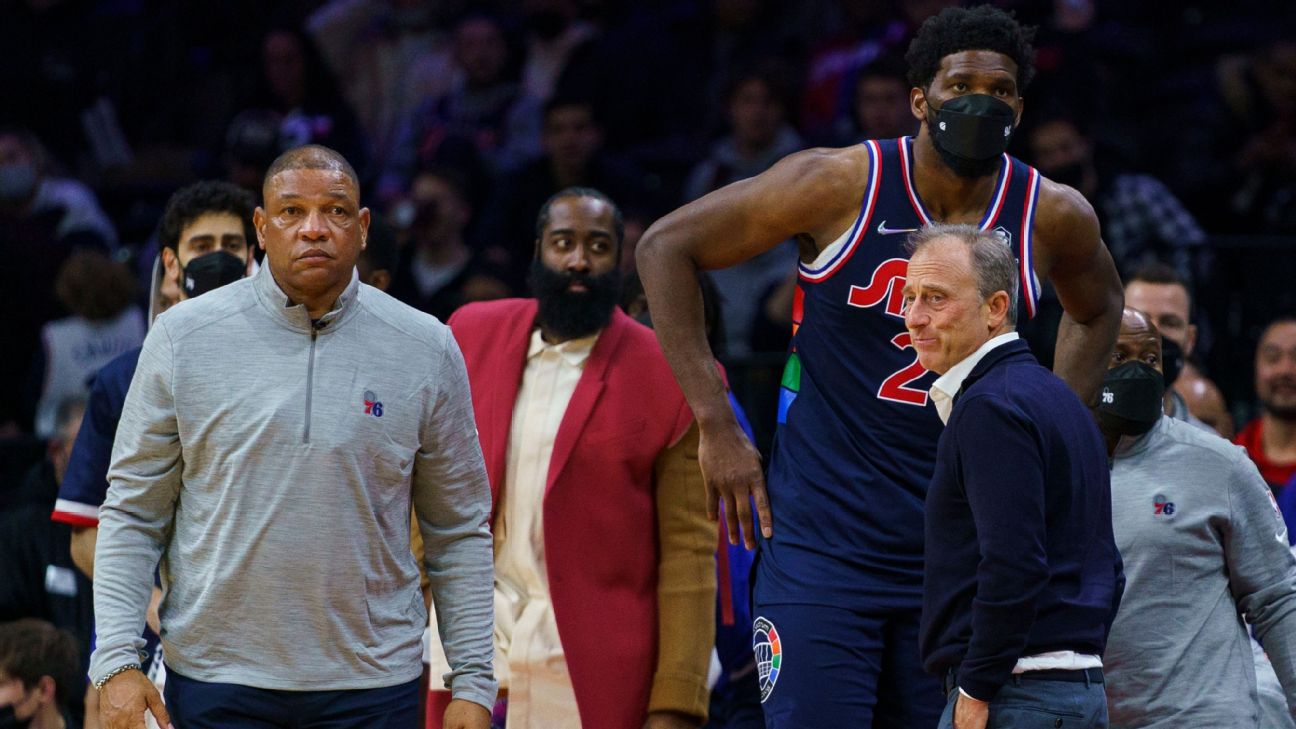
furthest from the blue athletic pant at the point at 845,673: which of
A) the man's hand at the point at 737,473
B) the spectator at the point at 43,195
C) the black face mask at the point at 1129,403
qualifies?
the spectator at the point at 43,195

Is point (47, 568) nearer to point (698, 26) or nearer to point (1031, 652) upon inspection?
point (1031, 652)

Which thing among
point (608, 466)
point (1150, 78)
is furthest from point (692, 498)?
point (1150, 78)

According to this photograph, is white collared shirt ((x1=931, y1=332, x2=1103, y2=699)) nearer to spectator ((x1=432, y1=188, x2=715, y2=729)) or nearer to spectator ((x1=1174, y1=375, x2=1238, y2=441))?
spectator ((x1=432, y1=188, x2=715, y2=729))

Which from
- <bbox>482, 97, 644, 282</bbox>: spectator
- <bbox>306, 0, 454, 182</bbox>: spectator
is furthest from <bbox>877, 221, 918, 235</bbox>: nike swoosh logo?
<bbox>306, 0, 454, 182</bbox>: spectator

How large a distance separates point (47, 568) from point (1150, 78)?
20.9 ft

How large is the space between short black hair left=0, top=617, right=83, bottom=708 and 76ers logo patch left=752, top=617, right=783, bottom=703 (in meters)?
2.59

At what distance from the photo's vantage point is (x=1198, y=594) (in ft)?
15.3

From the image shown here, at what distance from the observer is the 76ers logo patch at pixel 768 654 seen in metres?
4.24

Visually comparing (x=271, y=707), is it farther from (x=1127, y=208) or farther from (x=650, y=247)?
(x=1127, y=208)

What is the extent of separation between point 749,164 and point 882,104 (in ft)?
2.71

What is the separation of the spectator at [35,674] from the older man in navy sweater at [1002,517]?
3.19 meters

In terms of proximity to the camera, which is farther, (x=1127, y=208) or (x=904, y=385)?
(x=1127, y=208)

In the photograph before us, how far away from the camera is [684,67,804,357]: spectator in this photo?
8672 mm

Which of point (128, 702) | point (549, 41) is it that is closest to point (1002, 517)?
point (128, 702)
